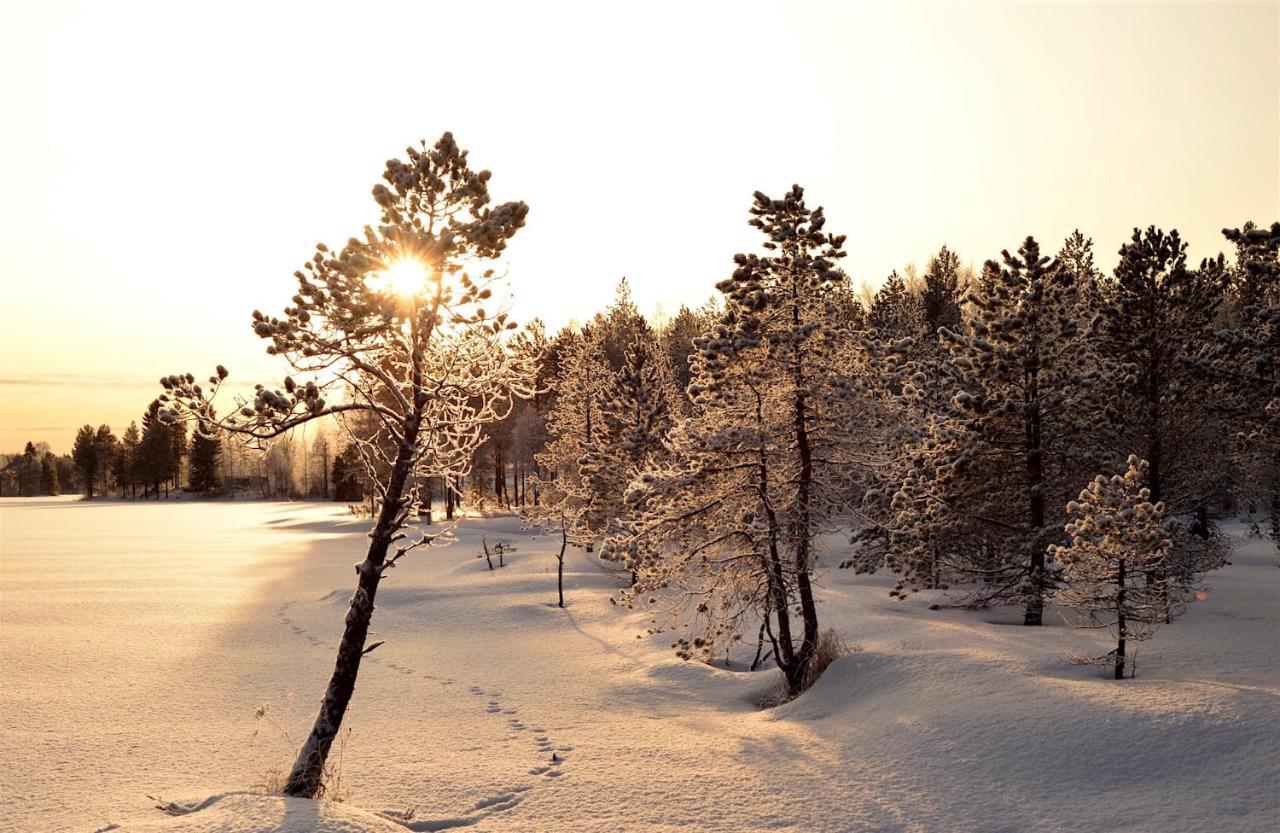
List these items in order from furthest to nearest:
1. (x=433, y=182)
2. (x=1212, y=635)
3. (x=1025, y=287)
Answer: (x=1025, y=287)
(x=1212, y=635)
(x=433, y=182)

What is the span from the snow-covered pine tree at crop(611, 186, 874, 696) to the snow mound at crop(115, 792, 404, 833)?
8.34m

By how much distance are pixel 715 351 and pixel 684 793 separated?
827 cm

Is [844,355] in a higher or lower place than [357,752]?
higher

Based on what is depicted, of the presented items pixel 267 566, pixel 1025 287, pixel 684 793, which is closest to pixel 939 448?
pixel 1025 287

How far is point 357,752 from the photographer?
1216 centimetres

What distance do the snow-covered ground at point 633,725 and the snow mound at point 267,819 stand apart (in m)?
0.04

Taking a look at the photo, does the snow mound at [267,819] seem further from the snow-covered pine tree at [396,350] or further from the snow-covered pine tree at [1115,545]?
the snow-covered pine tree at [1115,545]

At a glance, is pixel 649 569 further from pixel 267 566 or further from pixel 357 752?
pixel 267 566

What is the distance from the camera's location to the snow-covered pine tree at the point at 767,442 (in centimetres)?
1562

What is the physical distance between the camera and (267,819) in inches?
311

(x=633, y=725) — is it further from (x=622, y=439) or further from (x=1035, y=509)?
(x=622, y=439)

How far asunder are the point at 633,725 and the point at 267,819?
7.19 m

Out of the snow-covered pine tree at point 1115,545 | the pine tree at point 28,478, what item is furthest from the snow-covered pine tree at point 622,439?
the pine tree at point 28,478

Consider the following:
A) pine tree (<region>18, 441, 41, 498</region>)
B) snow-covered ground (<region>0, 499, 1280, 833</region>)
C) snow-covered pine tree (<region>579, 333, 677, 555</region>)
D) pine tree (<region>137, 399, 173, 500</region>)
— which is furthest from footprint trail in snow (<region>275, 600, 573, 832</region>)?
pine tree (<region>18, 441, 41, 498</region>)
